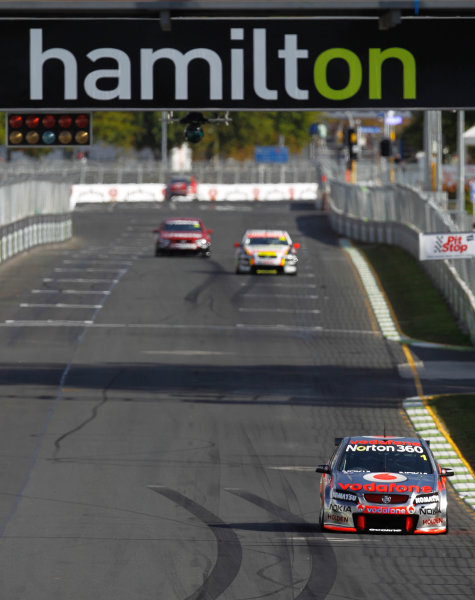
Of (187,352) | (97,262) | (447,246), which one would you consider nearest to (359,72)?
(447,246)

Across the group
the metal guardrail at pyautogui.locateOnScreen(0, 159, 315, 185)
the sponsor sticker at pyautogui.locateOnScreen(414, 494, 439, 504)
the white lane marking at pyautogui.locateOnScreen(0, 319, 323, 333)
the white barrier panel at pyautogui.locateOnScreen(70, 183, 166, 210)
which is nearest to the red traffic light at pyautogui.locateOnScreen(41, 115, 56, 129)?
the sponsor sticker at pyautogui.locateOnScreen(414, 494, 439, 504)

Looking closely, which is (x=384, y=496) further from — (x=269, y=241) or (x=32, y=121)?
(x=269, y=241)

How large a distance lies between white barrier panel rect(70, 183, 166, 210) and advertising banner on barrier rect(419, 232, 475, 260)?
7454cm

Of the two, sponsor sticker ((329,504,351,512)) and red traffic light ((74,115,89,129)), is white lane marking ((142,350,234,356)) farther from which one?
sponsor sticker ((329,504,351,512))

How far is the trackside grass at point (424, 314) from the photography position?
96.7 ft

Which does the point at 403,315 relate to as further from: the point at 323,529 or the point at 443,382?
the point at 323,529

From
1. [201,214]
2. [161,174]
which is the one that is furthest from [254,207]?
[161,174]

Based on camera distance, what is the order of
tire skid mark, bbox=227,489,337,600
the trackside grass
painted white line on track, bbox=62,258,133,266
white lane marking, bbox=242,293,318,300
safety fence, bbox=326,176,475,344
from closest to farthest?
tire skid mark, bbox=227,489,337,600
the trackside grass
safety fence, bbox=326,176,475,344
white lane marking, bbox=242,293,318,300
painted white line on track, bbox=62,258,133,266

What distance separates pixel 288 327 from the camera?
42.4 m

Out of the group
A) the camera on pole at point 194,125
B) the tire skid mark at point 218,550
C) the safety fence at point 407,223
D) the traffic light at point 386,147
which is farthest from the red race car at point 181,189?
the camera on pole at point 194,125

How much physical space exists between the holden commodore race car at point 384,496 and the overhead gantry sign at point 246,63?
18.0 feet

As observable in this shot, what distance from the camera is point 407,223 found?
59156 mm

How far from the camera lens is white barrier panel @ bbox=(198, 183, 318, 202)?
111m

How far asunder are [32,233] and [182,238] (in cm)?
748
